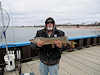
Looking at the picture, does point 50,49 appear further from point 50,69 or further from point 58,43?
point 50,69

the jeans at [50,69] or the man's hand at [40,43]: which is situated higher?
the man's hand at [40,43]

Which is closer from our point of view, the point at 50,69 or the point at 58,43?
the point at 58,43

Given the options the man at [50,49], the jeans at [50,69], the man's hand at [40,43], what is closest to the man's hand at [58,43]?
the man at [50,49]

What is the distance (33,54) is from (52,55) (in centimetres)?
248

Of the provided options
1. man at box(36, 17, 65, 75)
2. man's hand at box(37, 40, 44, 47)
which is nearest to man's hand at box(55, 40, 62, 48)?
man at box(36, 17, 65, 75)

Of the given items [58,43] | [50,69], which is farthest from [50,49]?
[50,69]

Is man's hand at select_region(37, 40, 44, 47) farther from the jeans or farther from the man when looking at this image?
the jeans

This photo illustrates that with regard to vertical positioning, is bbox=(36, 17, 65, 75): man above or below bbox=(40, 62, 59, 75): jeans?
above

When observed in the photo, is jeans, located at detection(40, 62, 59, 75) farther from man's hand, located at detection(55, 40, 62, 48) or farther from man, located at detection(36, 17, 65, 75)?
man's hand, located at detection(55, 40, 62, 48)

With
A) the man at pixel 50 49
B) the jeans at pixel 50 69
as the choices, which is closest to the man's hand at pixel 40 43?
the man at pixel 50 49

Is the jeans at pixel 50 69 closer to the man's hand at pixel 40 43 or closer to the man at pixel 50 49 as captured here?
the man at pixel 50 49

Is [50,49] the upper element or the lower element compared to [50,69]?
upper

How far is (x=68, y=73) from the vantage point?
9.14ft

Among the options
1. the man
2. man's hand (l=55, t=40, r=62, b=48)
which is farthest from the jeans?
man's hand (l=55, t=40, r=62, b=48)
